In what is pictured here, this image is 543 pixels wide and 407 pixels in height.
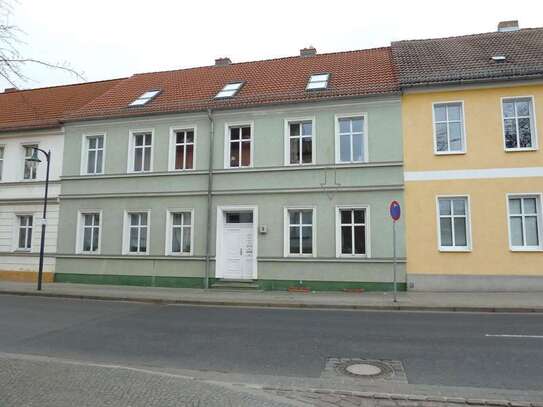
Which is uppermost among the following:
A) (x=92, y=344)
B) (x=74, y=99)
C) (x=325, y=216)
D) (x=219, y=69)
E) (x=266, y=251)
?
(x=219, y=69)

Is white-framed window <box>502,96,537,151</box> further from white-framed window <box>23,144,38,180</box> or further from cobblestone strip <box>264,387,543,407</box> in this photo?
white-framed window <box>23,144,38,180</box>

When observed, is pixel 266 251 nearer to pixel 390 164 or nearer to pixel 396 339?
pixel 390 164

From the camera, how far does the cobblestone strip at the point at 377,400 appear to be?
15.9 feet

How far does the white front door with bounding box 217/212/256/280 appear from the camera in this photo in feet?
55.3

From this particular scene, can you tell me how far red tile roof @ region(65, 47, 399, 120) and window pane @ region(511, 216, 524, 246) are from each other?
248 inches

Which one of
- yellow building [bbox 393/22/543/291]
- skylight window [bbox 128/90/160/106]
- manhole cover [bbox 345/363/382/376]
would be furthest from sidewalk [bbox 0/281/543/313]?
skylight window [bbox 128/90/160/106]

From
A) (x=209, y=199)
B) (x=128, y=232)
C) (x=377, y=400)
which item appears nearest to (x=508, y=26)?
(x=209, y=199)

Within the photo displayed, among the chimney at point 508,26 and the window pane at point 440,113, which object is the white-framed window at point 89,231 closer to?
the window pane at point 440,113

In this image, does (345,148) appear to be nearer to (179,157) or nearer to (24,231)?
(179,157)

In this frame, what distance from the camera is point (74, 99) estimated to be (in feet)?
74.5

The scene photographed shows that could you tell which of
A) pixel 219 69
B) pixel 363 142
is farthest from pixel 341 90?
pixel 219 69

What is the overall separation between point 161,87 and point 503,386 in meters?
20.0

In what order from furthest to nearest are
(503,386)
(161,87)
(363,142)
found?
(161,87) < (363,142) < (503,386)

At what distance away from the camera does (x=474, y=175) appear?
15258mm
